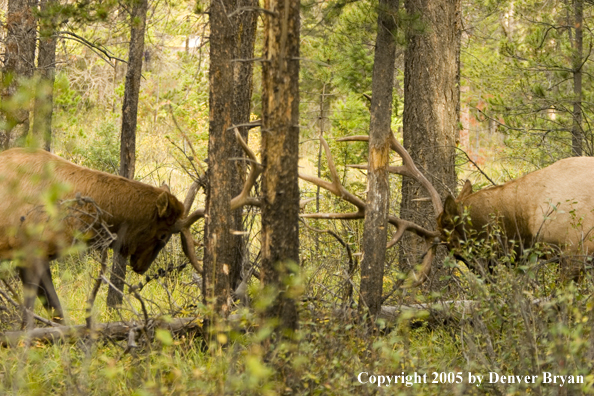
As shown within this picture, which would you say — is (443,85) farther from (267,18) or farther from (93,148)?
(93,148)

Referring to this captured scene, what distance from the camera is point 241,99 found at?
6.19 meters

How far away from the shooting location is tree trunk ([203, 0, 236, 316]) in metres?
4.91

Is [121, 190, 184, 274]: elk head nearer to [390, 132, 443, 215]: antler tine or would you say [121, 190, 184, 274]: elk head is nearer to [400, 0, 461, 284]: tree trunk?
[390, 132, 443, 215]: antler tine

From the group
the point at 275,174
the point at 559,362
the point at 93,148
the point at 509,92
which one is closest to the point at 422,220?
the point at 275,174

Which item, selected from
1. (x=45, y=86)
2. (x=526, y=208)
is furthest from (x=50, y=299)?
(x=526, y=208)

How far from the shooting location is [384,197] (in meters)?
5.49

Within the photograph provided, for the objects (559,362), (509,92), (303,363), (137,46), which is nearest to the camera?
(559,362)

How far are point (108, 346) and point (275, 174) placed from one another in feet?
7.71

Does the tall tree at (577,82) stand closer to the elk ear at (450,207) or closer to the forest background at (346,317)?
the forest background at (346,317)

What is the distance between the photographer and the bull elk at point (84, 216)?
600 centimetres

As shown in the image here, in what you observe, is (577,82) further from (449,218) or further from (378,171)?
(378,171)

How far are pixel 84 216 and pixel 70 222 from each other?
145mm

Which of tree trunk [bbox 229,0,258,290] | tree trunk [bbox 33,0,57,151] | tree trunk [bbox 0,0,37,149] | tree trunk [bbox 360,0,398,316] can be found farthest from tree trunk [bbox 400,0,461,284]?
tree trunk [bbox 0,0,37,149]

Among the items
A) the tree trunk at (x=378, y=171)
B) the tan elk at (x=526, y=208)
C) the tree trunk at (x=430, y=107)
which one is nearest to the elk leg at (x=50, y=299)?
the tan elk at (x=526, y=208)
